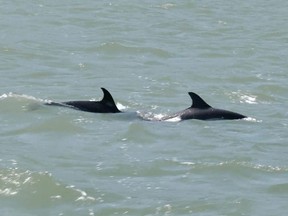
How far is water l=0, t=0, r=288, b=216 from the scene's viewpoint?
14070mm

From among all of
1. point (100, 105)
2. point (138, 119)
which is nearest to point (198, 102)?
point (138, 119)

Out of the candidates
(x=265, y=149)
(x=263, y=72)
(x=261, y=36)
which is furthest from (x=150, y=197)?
(x=261, y=36)

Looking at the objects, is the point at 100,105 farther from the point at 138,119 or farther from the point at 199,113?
the point at 199,113

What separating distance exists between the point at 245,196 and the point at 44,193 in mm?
2696

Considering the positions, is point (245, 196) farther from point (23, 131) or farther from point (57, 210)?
point (23, 131)

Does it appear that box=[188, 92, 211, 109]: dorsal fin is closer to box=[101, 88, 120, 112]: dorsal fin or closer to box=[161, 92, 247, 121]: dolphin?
box=[161, 92, 247, 121]: dolphin

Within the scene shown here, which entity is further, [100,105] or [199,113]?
[100,105]

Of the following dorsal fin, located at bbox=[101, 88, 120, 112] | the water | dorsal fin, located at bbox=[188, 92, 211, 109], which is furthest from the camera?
dorsal fin, located at bbox=[101, 88, 120, 112]

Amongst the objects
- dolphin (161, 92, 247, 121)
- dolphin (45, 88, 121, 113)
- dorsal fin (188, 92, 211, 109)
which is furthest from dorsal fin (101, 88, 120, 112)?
dorsal fin (188, 92, 211, 109)

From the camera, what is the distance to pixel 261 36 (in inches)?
1388

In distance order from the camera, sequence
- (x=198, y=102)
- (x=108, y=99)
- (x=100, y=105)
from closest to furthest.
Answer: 1. (x=198, y=102)
2. (x=108, y=99)
3. (x=100, y=105)

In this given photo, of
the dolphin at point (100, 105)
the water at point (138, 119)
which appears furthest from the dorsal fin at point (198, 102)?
the dolphin at point (100, 105)

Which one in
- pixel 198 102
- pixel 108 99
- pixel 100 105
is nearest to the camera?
pixel 198 102

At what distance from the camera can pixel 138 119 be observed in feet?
65.2
